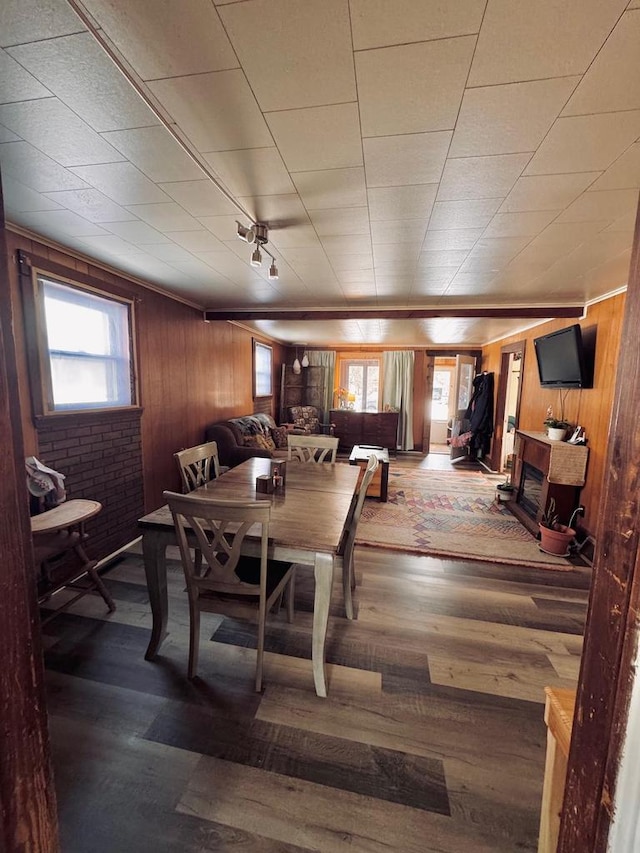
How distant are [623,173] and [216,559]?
2.46 metres

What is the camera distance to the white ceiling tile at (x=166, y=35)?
0.87 m

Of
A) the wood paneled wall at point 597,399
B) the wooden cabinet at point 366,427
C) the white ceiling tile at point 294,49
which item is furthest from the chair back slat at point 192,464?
the wooden cabinet at point 366,427

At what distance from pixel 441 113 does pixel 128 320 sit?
2750mm

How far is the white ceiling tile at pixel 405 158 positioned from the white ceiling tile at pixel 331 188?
2.6 inches

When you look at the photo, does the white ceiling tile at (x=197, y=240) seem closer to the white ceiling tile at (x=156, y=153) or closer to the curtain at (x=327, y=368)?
the white ceiling tile at (x=156, y=153)

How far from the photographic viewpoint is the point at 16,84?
1095 millimetres

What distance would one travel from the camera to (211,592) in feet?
5.70

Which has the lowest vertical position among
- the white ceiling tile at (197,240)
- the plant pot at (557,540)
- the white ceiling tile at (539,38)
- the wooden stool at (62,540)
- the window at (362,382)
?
the plant pot at (557,540)

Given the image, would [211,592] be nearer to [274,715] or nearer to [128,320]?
[274,715]

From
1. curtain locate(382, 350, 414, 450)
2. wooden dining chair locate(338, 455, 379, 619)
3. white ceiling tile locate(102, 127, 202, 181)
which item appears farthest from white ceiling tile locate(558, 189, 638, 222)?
curtain locate(382, 350, 414, 450)

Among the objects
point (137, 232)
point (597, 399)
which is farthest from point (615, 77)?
point (597, 399)

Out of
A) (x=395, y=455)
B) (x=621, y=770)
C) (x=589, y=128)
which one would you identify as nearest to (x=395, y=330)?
(x=395, y=455)

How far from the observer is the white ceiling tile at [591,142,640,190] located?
1.35 meters

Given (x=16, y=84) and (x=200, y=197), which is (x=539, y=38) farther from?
(x=16, y=84)
